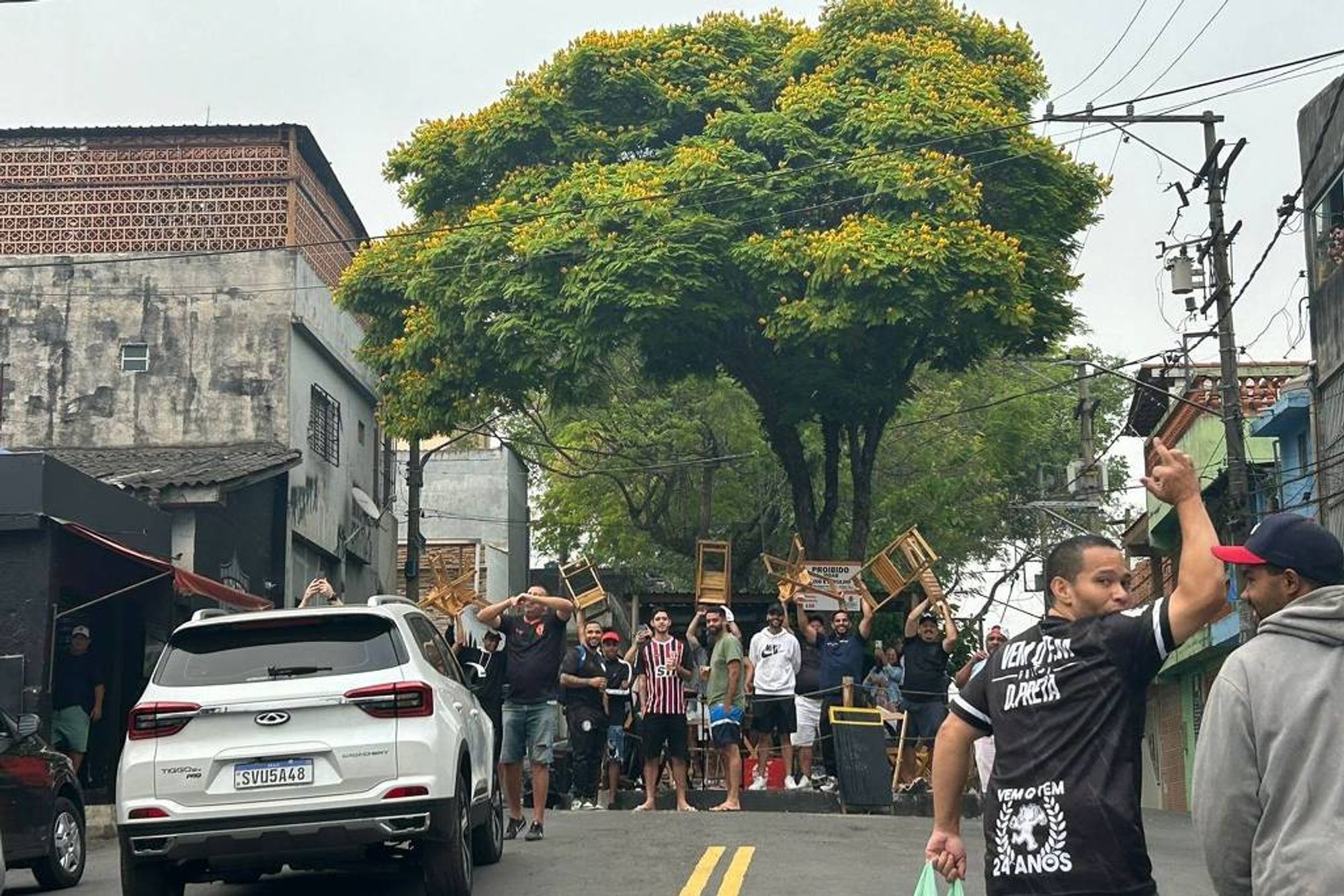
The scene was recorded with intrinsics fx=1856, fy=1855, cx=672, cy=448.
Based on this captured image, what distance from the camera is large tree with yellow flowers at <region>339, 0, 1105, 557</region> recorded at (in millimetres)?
27688

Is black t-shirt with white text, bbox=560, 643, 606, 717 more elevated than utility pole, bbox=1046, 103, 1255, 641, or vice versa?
utility pole, bbox=1046, 103, 1255, 641

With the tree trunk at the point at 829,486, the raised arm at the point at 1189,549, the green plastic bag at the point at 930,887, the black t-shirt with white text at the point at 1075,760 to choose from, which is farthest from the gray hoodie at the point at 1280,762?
the tree trunk at the point at 829,486

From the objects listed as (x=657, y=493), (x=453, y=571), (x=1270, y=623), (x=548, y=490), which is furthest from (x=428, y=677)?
(x=453, y=571)

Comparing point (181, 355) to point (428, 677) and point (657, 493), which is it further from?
point (428, 677)

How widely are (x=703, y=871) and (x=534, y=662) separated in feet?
9.14

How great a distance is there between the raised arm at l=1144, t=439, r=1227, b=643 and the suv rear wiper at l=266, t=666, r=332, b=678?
5.65 m

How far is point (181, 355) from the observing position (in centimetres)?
3156

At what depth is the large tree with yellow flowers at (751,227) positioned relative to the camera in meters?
27.7

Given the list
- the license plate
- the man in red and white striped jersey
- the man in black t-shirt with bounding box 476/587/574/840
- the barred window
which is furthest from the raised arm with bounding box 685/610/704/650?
the barred window

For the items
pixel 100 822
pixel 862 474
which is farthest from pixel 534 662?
pixel 862 474

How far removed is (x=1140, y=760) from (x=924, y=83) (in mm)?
24997

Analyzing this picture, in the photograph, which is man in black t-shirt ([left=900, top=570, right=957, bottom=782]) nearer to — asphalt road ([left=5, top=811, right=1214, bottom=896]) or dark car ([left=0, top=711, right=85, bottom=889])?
asphalt road ([left=5, top=811, right=1214, bottom=896])

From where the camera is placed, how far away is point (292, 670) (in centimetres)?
993

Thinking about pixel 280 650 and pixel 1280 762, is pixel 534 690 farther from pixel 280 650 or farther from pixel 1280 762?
pixel 1280 762
